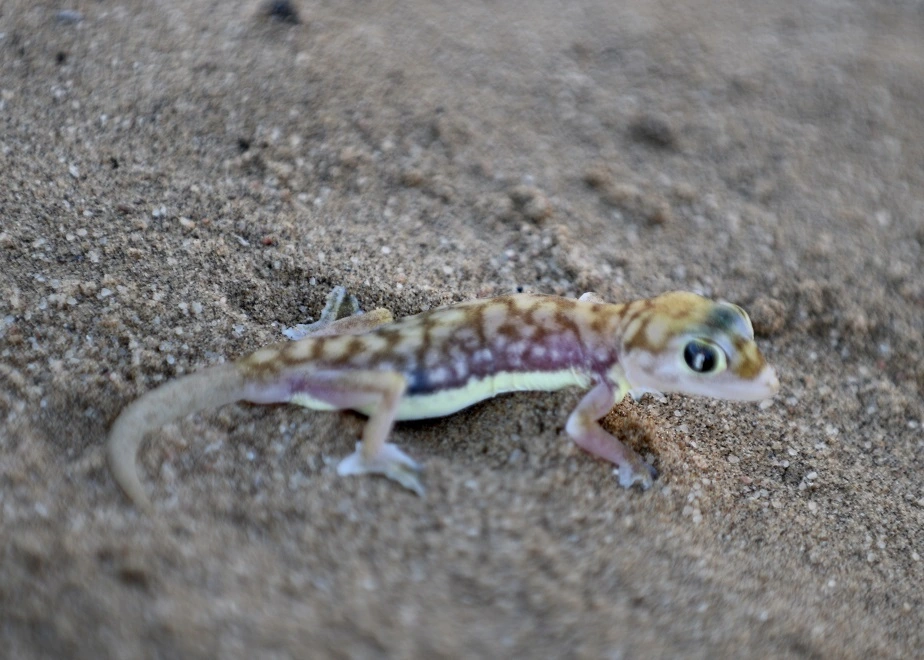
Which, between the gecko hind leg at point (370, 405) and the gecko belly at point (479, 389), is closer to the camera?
the gecko hind leg at point (370, 405)

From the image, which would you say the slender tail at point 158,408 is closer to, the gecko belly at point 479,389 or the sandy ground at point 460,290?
the sandy ground at point 460,290

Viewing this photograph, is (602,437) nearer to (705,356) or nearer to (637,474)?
(637,474)

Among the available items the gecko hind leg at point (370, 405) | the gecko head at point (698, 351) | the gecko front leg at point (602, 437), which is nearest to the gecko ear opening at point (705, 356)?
the gecko head at point (698, 351)

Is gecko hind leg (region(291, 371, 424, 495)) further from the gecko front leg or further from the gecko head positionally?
the gecko head

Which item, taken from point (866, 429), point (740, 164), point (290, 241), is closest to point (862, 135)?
point (740, 164)

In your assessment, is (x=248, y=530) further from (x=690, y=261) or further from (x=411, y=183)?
(x=690, y=261)

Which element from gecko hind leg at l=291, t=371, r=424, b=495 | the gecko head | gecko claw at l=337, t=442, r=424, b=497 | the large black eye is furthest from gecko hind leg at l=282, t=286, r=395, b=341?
the large black eye

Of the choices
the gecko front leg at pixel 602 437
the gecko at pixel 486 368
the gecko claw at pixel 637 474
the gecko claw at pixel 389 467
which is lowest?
the gecko claw at pixel 637 474

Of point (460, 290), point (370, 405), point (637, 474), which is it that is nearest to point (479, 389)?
point (370, 405)
